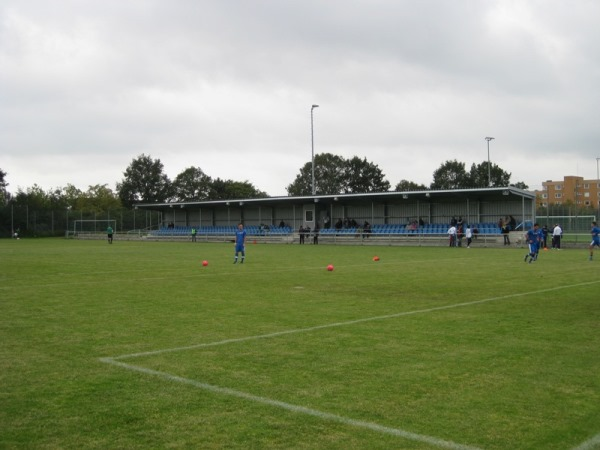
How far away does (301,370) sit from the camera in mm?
6969

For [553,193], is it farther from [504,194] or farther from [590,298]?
[590,298]

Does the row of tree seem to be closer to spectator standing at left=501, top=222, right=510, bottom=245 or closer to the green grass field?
spectator standing at left=501, top=222, right=510, bottom=245

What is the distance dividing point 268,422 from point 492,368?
10.1 feet

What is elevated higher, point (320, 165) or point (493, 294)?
point (320, 165)

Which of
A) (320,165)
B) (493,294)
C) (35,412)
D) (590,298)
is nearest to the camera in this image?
(35,412)

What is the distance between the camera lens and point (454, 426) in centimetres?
511

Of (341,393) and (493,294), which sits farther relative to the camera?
(493,294)

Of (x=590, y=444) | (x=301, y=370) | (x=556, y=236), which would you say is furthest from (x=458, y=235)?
(x=590, y=444)

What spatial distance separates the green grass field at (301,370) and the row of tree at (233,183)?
92221mm

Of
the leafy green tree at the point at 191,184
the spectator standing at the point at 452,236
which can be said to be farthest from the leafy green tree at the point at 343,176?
the spectator standing at the point at 452,236

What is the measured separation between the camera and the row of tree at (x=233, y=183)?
112 metres

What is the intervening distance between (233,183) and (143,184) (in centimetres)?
A: 1989

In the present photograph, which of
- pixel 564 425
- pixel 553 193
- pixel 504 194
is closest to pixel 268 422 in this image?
pixel 564 425

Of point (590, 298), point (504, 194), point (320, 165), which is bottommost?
point (590, 298)
